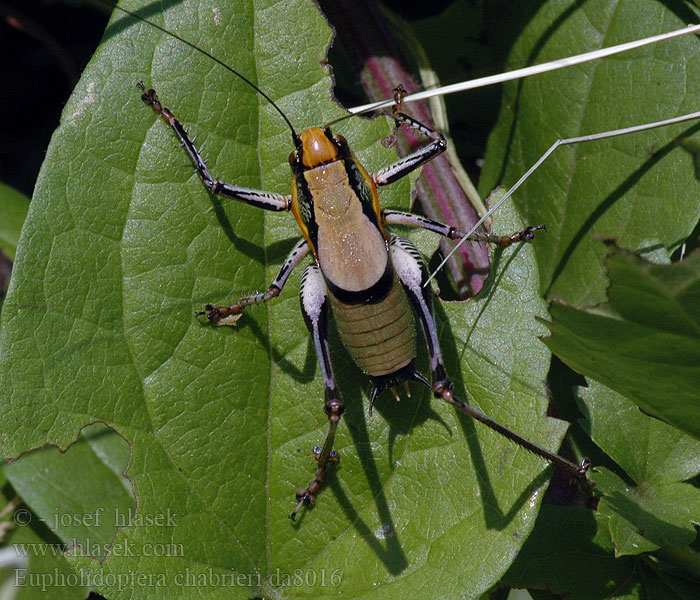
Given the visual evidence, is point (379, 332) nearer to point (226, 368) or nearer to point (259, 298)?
point (259, 298)

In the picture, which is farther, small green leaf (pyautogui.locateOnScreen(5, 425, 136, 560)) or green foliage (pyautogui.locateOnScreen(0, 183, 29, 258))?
green foliage (pyautogui.locateOnScreen(0, 183, 29, 258))

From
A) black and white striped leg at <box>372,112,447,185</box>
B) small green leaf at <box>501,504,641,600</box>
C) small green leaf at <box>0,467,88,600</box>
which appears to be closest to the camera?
small green leaf at <box>501,504,641,600</box>

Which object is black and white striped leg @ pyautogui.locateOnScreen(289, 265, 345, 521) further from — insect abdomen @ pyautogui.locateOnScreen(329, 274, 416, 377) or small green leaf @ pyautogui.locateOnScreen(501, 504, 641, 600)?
small green leaf @ pyautogui.locateOnScreen(501, 504, 641, 600)

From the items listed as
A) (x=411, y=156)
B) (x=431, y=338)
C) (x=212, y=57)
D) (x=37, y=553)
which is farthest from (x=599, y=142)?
(x=37, y=553)

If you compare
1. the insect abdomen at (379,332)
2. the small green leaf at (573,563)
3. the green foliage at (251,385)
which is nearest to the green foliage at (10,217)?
the green foliage at (251,385)

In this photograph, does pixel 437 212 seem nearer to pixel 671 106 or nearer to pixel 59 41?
pixel 671 106

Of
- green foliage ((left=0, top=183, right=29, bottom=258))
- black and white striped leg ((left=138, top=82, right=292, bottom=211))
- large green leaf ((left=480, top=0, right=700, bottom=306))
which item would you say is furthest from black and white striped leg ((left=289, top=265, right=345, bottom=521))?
green foliage ((left=0, top=183, right=29, bottom=258))

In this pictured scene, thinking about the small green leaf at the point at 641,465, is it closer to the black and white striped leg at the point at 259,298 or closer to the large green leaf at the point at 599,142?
the large green leaf at the point at 599,142
